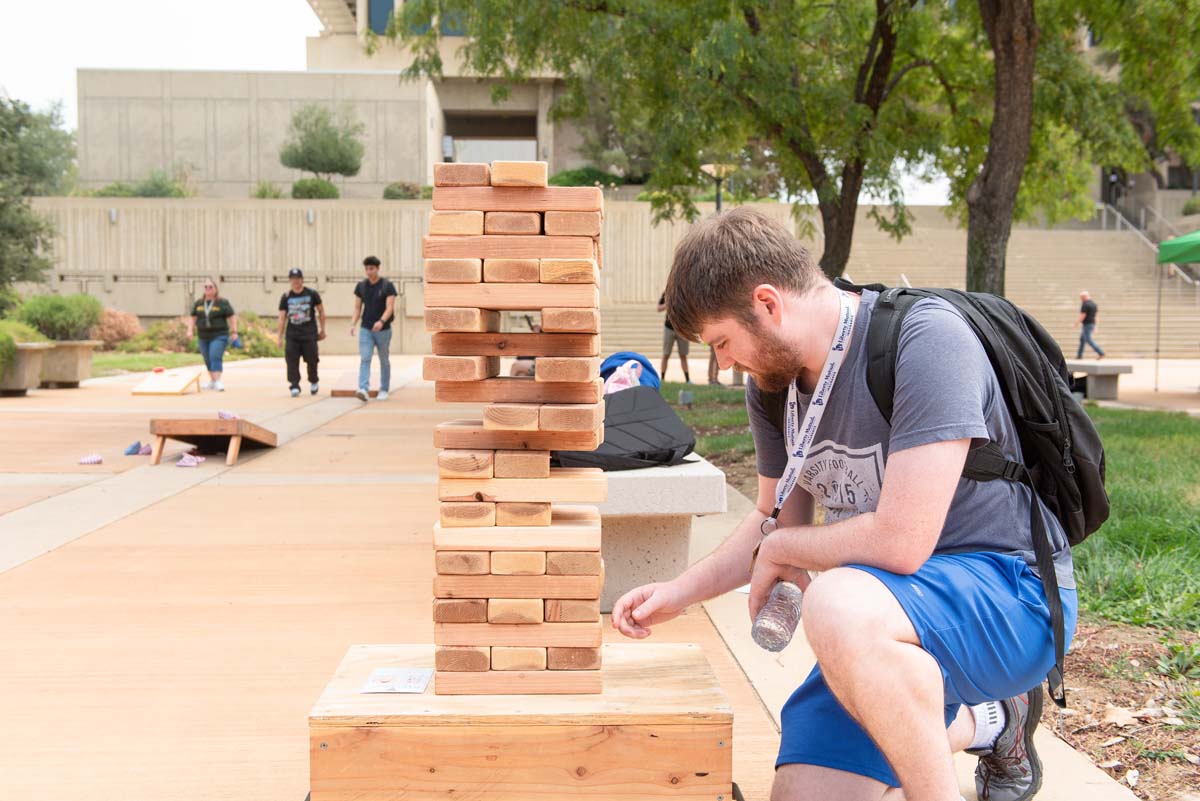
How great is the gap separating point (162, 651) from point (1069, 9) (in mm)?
11733

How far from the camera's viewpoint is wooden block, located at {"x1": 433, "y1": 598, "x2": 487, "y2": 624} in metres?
2.63

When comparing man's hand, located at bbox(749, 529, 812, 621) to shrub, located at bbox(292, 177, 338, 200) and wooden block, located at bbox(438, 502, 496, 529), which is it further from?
shrub, located at bbox(292, 177, 338, 200)

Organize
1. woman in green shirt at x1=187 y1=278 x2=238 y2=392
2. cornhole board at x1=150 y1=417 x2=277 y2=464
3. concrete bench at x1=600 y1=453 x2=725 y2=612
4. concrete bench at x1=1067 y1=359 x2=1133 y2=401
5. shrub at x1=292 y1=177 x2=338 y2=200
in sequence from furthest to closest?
shrub at x1=292 y1=177 x2=338 y2=200, woman in green shirt at x1=187 y1=278 x2=238 y2=392, concrete bench at x1=1067 y1=359 x2=1133 y2=401, cornhole board at x1=150 y1=417 x2=277 y2=464, concrete bench at x1=600 y1=453 x2=725 y2=612

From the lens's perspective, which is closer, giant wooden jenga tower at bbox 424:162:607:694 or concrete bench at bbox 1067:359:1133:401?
giant wooden jenga tower at bbox 424:162:607:694

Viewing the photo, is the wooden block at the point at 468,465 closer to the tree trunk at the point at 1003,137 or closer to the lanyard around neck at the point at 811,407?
the lanyard around neck at the point at 811,407

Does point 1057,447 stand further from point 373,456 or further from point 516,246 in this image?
point 373,456

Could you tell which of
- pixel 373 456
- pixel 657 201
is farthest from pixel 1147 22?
pixel 373 456

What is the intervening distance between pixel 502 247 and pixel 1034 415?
1333 mm

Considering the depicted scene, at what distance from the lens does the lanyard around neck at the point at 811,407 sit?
7.78 ft

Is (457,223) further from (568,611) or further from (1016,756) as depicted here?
(1016,756)

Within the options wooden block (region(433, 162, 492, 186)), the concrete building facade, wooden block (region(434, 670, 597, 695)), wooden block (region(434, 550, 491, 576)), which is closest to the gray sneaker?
wooden block (region(434, 670, 597, 695))

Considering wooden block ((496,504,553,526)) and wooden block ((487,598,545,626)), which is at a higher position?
wooden block ((496,504,553,526))

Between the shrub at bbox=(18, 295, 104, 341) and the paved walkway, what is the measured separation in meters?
18.5

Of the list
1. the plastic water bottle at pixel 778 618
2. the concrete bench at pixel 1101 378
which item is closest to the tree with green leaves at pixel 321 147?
the concrete bench at pixel 1101 378
